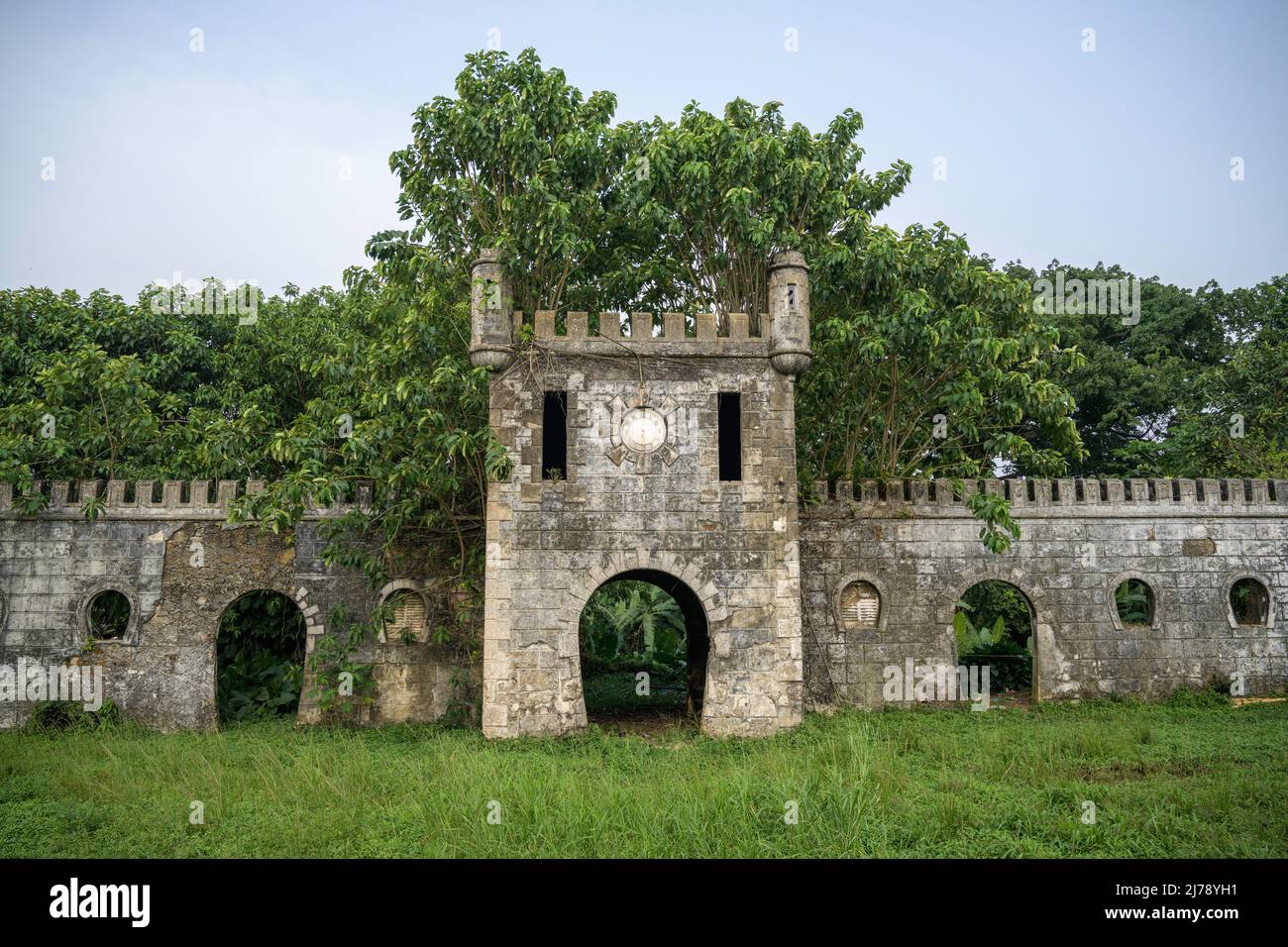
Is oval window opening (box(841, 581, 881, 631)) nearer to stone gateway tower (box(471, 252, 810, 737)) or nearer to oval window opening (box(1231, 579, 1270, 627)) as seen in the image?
stone gateway tower (box(471, 252, 810, 737))

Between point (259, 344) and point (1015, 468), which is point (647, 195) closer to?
point (259, 344)

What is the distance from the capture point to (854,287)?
617 inches

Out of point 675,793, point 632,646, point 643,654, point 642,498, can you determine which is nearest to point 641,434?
point 642,498

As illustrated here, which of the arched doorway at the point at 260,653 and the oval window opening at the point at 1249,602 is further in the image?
the oval window opening at the point at 1249,602

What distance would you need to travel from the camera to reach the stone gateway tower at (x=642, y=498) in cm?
1338

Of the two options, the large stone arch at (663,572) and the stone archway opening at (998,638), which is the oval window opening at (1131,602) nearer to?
the stone archway opening at (998,638)

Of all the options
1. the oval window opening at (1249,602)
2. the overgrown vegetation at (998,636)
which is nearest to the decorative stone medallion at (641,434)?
the overgrown vegetation at (998,636)

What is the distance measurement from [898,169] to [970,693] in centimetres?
946

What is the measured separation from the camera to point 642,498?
1373cm

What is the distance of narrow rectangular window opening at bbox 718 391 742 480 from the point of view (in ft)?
50.2

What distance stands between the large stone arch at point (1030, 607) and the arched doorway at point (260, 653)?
38.1ft

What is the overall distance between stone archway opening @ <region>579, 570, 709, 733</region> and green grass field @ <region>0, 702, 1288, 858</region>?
246cm
